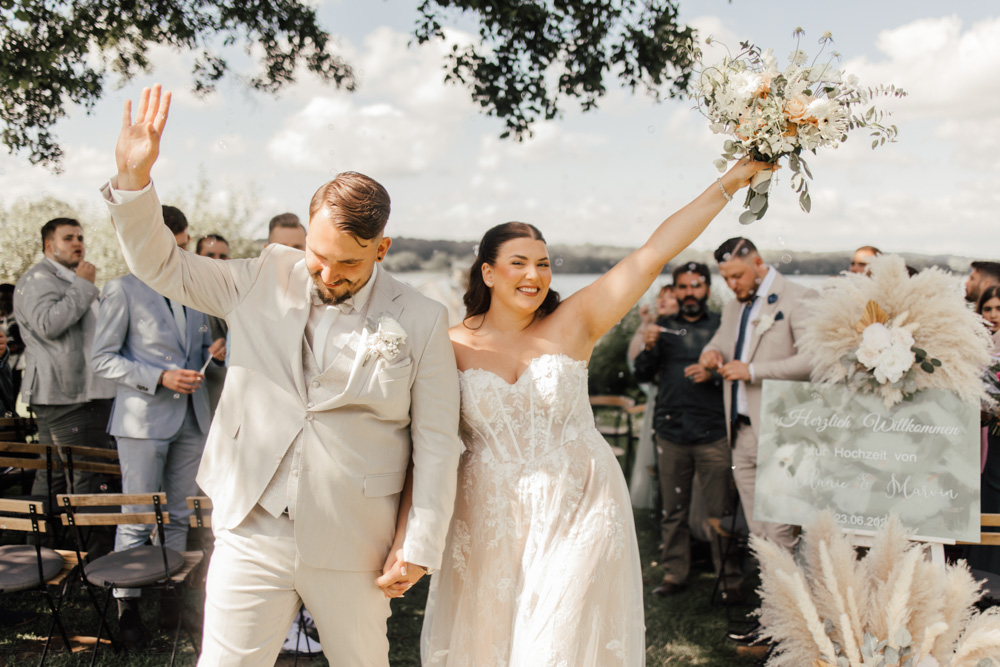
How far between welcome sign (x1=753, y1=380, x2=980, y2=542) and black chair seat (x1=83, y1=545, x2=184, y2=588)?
3110 millimetres

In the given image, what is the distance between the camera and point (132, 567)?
3764 millimetres

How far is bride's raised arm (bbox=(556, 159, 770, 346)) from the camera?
279 cm

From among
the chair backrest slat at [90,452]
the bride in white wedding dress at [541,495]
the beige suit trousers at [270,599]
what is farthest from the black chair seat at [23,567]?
the bride in white wedding dress at [541,495]

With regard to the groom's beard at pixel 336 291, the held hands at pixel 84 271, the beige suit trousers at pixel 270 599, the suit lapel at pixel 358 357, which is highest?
the held hands at pixel 84 271

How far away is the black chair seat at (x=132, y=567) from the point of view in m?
3.61

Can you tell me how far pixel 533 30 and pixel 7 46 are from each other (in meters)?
3.68

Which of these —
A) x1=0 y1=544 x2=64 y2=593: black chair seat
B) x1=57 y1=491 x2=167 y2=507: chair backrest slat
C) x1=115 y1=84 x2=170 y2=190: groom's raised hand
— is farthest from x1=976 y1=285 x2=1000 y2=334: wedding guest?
x1=0 y1=544 x2=64 y2=593: black chair seat

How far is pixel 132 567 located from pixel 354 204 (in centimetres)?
259

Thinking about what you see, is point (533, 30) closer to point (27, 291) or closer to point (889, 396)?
point (889, 396)

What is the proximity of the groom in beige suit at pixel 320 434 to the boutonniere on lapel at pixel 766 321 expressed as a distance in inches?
118

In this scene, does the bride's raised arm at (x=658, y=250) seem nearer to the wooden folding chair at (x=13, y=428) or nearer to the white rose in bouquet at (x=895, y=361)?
the white rose in bouquet at (x=895, y=361)

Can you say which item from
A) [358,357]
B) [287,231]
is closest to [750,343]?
[287,231]

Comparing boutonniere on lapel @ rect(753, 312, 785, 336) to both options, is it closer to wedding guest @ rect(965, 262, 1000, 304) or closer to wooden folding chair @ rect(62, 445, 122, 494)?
wedding guest @ rect(965, 262, 1000, 304)

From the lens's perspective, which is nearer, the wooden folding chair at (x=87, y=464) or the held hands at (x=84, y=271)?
the wooden folding chair at (x=87, y=464)
